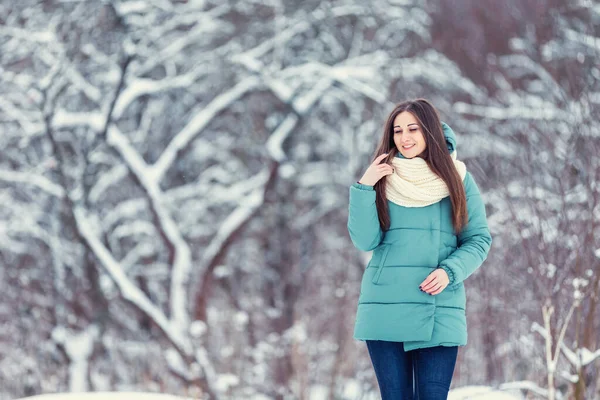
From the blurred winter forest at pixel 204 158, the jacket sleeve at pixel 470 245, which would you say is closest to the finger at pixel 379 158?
the jacket sleeve at pixel 470 245

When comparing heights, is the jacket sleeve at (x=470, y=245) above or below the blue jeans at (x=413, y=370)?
above

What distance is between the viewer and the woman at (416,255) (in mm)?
2562

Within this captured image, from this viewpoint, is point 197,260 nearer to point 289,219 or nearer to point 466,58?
point 289,219

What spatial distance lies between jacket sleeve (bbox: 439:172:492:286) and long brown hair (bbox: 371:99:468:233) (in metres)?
0.04

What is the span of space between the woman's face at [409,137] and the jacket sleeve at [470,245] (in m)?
0.20

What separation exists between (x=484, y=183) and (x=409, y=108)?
6.95 m

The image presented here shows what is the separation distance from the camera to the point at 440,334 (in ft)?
8.38

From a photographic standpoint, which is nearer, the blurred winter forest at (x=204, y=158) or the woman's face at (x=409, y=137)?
the woman's face at (x=409, y=137)

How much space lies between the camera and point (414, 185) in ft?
8.59

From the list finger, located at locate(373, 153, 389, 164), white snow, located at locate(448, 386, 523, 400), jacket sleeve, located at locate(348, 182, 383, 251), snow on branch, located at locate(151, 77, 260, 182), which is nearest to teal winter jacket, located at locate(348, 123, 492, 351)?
jacket sleeve, located at locate(348, 182, 383, 251)

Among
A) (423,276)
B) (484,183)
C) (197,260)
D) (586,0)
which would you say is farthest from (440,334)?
(197,260)

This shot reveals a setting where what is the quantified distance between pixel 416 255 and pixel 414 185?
0.22 m

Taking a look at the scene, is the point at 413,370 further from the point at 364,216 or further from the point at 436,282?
the point at 364,216

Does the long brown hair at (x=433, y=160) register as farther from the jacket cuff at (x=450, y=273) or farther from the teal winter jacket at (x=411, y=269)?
the jacket cuff at (x=450, y=273)
